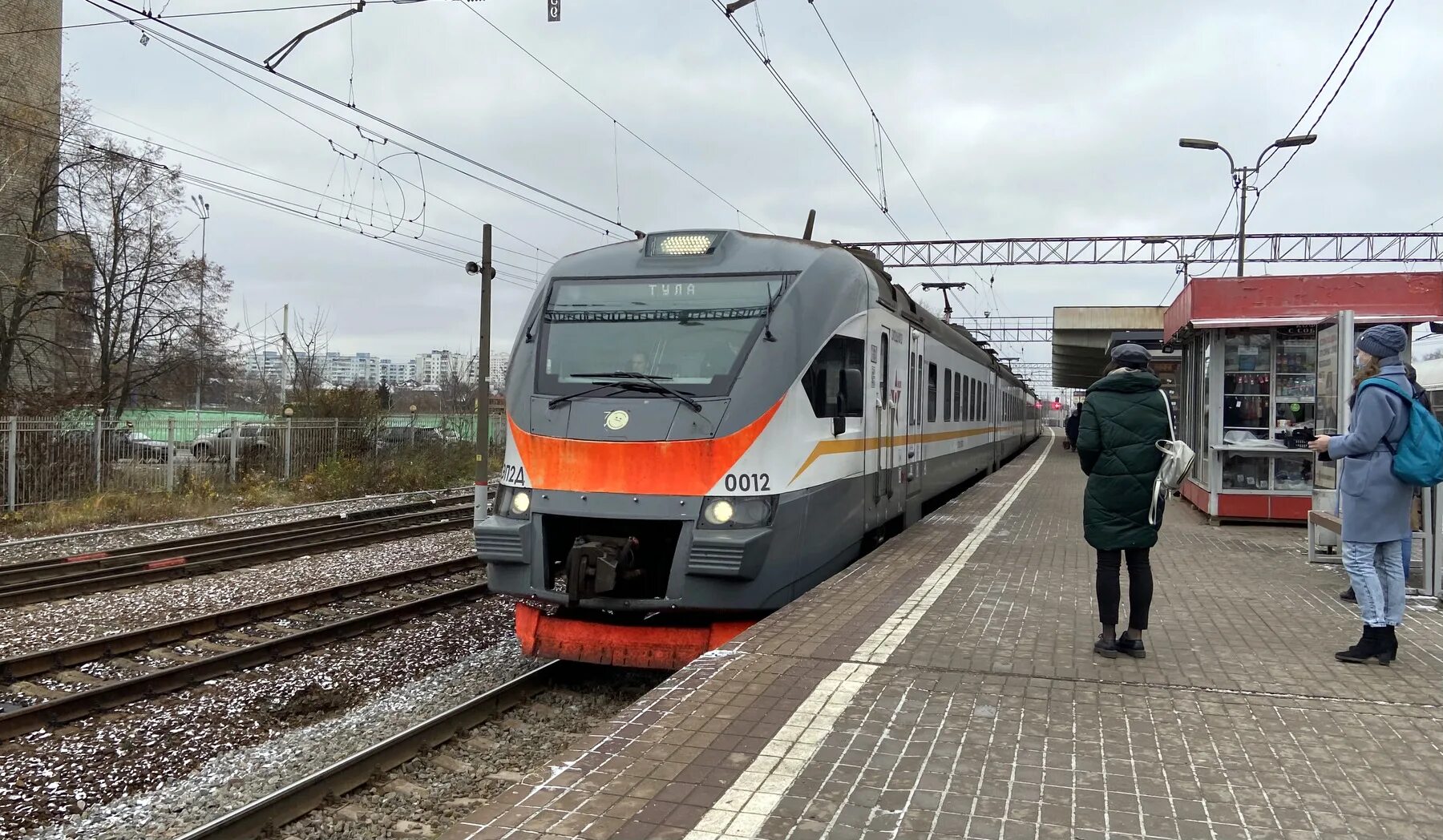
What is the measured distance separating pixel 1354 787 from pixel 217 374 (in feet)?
102

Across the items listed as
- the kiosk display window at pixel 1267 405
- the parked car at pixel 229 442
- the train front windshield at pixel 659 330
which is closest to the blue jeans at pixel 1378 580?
the train front windshield at pixel 659 330

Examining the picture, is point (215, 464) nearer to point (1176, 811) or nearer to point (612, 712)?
point (612, 712)

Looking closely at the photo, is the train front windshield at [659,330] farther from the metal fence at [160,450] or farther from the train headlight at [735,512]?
the metal fence at [160,450]

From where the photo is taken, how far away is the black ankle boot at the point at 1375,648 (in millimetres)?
5238

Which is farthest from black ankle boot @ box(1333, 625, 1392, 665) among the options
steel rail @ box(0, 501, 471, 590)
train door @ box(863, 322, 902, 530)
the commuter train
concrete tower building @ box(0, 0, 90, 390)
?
concrete tower building @ box(0, 0, 90, 390)

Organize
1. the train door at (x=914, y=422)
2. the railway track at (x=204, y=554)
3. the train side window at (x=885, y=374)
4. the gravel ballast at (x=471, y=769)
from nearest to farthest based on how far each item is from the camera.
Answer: the gravel ballast at (x=471, y=769)
the train side window at (x=885, y=374)
the train door at (x=914, y=422)
the railway track at (x=204, y=554)

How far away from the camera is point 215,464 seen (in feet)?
70.1

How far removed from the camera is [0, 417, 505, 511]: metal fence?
57.0 ft

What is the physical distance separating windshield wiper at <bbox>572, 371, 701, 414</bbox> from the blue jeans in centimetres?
398

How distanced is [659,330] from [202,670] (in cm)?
435

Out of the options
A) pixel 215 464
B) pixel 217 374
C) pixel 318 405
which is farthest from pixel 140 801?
pixel 217 374

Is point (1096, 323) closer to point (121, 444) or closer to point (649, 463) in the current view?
point (121, 444)

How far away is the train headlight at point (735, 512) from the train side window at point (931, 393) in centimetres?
587

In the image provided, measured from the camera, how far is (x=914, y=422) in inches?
426
